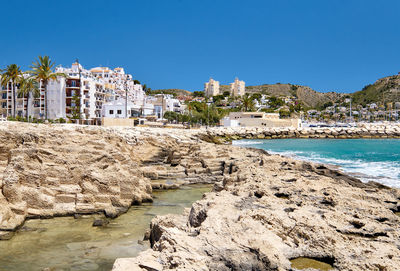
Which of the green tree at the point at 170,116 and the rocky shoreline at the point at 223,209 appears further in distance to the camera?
the green tree at the point at 170,116

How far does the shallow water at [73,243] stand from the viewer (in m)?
8.48

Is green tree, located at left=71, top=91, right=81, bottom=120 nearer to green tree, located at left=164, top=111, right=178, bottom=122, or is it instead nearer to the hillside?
green tree, located at left=164, top=111, right=178, bottom=122

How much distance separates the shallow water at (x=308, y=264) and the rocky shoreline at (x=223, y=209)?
0.43ft

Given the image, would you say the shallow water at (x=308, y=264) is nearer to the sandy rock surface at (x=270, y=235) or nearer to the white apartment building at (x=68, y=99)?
the sandy rock surface at (x=270, y=235)

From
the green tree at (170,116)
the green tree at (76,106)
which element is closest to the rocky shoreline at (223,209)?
the green tree at (76,106)

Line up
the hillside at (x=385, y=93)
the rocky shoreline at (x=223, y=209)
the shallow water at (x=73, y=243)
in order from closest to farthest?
the rocky shoreline at (x=223, y=209)
the shallow water at (x=73, y=243)
the hillside at (x=385, y=93)

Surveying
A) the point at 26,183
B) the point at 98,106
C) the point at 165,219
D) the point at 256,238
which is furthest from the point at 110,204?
the point at 98,106

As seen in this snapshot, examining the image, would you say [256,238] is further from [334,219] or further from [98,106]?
[98,106]

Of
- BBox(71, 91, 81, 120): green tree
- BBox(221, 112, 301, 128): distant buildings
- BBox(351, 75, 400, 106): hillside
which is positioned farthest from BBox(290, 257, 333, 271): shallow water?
BBox(351, 75, 400, 106): hillside

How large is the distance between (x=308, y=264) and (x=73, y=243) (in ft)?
23.1

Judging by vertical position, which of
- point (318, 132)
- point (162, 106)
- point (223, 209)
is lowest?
point (223, 209)

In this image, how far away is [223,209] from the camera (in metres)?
8.34

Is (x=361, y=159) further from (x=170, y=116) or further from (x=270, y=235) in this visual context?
(x=170, y=116)

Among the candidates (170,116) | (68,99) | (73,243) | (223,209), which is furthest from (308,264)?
(170,116)
